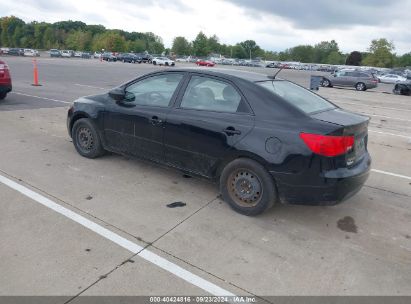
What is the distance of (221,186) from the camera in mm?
4125

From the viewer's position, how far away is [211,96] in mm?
4242

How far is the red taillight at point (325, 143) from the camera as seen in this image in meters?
3.48

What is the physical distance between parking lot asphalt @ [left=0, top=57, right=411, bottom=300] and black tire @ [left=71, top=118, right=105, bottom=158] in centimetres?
16

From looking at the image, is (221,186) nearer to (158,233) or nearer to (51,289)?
(158,233)

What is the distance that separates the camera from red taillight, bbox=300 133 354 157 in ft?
11.4

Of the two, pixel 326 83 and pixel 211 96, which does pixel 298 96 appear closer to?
pixel 211 96

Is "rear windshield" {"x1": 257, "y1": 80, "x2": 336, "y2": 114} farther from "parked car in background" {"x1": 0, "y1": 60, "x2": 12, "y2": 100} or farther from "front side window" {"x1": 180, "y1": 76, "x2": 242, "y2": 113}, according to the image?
"parked car in background" {"x1": 0, "y1": 60, "x2": 12, "y2": 100}

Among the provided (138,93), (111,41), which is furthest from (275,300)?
(111,41)

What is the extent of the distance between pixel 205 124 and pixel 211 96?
38 cm

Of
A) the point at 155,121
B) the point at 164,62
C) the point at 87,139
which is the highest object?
the point at 164,62

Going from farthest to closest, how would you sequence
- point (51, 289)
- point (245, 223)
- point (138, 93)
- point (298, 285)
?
point (138, 93)
point (245, 223)
point (298, 285)
point (51, 289)

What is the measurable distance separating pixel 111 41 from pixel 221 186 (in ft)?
405

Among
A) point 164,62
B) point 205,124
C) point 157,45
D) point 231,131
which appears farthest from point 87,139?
point 157,45

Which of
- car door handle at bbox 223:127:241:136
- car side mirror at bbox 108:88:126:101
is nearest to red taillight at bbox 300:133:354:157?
car door handle at bbox 223:127:241:136
